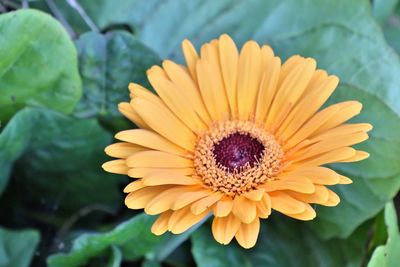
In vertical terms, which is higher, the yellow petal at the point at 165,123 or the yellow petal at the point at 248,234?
the yellow petal at the point at 248,234

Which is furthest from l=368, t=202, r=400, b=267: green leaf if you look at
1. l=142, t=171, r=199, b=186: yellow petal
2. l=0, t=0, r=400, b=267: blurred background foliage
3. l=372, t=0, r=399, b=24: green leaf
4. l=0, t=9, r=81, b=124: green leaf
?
l=0, t=9, r=81, b=124: green leaf

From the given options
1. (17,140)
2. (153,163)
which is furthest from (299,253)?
(17,140)

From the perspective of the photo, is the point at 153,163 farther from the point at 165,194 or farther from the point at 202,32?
the point at 202,32

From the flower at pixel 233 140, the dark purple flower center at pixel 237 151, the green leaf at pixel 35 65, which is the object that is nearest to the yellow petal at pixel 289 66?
the flower at pixel 233 140

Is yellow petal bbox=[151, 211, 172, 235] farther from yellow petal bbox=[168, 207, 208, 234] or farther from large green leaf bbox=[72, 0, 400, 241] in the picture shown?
large green leaf bbox=[72, 0, 400, 241]

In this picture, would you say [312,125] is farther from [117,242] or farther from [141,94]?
[117,242]

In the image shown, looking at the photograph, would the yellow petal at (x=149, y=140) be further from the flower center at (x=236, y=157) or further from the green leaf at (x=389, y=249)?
the green leaf at (x=389, y=249)
